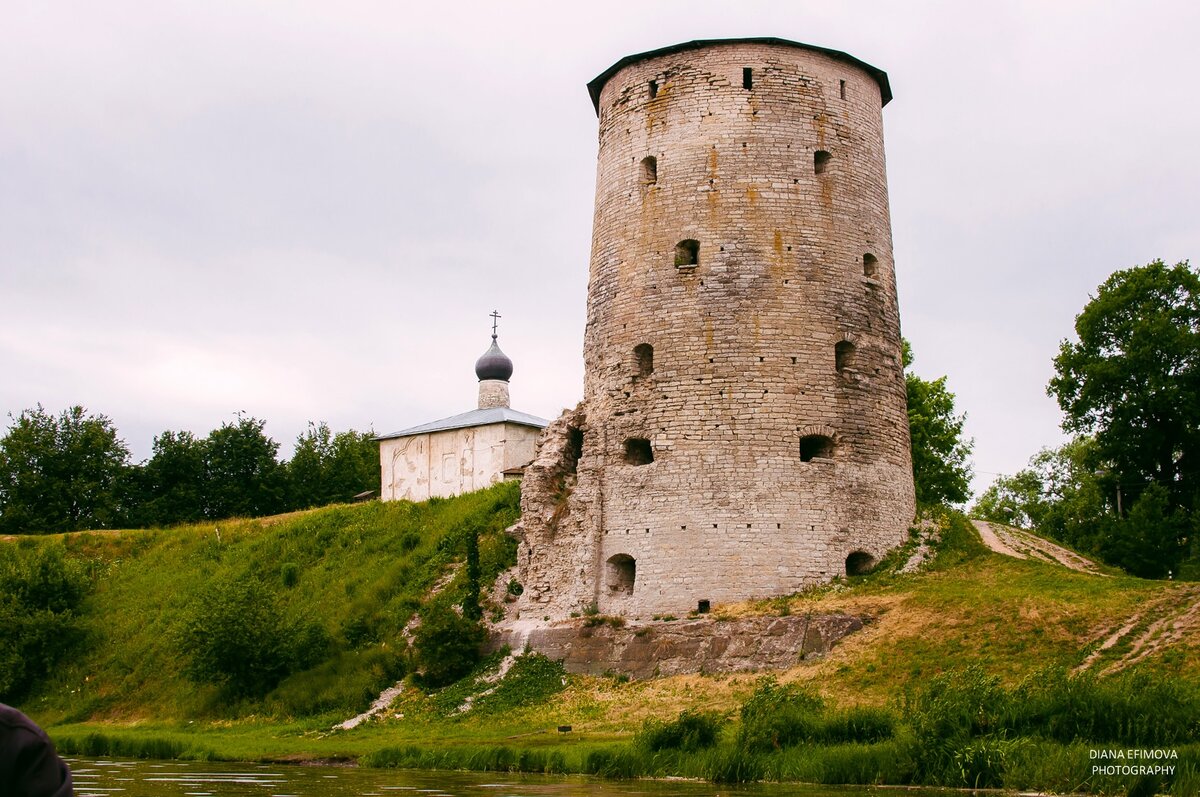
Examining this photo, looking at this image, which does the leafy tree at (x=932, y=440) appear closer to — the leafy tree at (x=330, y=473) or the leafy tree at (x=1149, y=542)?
the leafy tree at (x=1149, y=542)

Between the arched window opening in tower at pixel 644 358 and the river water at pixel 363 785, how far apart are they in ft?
34.6

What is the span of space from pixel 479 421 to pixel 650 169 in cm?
1415

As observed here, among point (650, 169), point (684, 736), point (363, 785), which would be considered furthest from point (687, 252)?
point (363, 785)

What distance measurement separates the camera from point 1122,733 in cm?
Answer: 1335

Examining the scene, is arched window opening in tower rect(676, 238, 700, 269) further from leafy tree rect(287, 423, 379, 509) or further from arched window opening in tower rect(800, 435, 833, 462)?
leafy tree rect(287, 423, 379, 509)

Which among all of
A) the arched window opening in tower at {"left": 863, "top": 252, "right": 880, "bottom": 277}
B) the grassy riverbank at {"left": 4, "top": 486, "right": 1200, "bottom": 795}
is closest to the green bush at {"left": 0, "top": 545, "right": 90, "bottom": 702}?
the grassy riverbank at {"left": 4, "top": 486, "right": 1200, "bottom": 795}

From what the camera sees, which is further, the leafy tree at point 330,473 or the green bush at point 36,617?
the leafy tree at point 330,473

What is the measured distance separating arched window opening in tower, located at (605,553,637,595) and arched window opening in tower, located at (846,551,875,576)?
4058 mm

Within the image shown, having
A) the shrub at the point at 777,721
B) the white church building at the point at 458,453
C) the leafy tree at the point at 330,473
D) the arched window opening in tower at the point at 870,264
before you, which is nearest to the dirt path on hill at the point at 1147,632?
the shrub at the point at 777,721

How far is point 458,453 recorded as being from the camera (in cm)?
3988

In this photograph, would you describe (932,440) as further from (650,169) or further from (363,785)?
(363,785)

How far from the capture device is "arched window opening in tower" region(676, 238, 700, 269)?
86.7 feet

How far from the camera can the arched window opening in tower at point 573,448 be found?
27.4 meters

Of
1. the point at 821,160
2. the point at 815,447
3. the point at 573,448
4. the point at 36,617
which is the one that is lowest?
the point at 36,617
